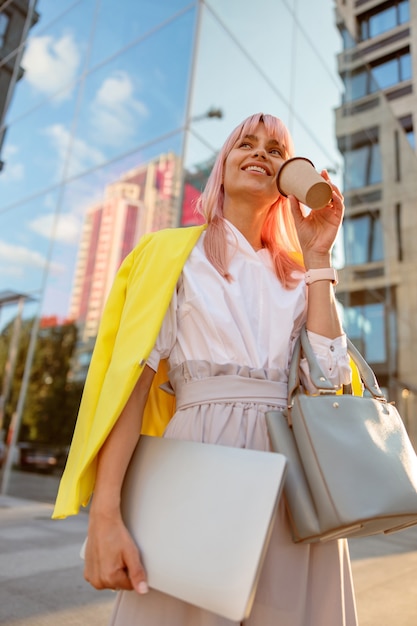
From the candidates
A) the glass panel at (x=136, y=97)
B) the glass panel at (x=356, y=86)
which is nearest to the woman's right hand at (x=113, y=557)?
the glass panel at (x=136, y=97)

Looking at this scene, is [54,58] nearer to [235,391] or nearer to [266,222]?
[266,222]

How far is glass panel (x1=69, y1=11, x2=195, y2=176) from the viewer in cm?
664

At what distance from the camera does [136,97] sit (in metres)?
7.34

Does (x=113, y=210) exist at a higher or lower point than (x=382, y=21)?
lower

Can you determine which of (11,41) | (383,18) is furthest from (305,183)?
(383,18)

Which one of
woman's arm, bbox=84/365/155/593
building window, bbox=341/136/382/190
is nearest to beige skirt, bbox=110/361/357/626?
woman's arm, bbox=84/365/155/593

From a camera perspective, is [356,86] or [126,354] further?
[356,86]

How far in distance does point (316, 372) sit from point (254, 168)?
1.97 ft

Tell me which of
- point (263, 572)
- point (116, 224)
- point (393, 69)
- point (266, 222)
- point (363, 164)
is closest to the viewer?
point (263, 572)

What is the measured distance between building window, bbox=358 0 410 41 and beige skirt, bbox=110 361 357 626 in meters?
18.3

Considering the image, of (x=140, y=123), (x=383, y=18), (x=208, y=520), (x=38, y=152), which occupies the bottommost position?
(x=208, y=520)

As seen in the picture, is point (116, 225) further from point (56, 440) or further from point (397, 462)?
point (397, 462)

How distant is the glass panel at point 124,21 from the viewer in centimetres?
723

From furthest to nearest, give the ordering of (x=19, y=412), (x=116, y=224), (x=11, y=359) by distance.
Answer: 1. (x=11, y=359)
2. (x=19, y=412)
3. (x=116, y=224)
